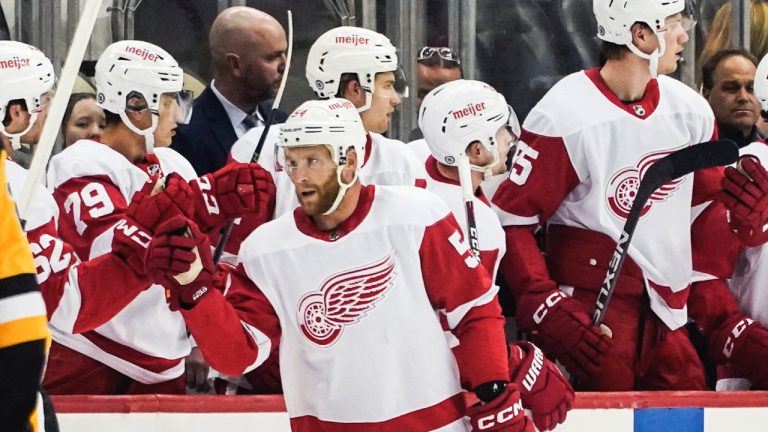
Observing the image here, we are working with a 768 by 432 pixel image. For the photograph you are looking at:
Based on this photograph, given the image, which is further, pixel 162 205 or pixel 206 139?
pixel 206 139

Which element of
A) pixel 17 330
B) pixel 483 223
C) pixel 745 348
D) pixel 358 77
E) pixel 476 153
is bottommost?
pixel 745 348

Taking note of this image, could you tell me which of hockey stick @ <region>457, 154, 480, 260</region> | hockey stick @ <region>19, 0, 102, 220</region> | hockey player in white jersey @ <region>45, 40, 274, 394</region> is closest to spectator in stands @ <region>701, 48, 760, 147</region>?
hockey stick @ <region>457, 154, 480, 260</region>

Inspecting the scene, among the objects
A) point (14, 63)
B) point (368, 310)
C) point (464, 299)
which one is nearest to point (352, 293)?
point (368, 310)

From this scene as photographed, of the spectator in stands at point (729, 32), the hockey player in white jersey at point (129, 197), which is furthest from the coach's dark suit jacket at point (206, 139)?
the spectator in stands at point (729, 32)

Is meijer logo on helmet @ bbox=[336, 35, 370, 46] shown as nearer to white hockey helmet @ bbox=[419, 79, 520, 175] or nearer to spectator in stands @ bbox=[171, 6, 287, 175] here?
white hockey helmet @ bbox=[419, 79, 520, 175]

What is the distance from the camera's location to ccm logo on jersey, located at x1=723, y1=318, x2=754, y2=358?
11.9 feet

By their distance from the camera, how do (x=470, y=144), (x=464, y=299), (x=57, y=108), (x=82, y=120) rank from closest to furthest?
(x=57, y=108) → (x=464, y=299) → (x=470, y=144) → (x=82, y=120)

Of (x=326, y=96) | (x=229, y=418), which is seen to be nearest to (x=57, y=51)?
(x=326, y=96)

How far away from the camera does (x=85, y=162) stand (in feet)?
10.8

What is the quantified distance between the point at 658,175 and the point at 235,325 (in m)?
1.13

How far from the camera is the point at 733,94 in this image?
14.1ft

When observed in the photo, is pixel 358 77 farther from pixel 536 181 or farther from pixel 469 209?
pixel 469 209

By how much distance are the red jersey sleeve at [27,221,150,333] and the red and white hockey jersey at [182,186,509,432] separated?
0.85ft

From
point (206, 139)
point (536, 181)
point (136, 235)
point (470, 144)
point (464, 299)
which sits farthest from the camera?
point (206, 139)
